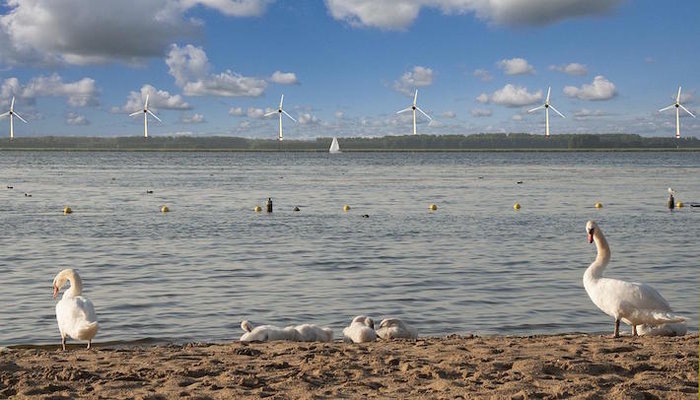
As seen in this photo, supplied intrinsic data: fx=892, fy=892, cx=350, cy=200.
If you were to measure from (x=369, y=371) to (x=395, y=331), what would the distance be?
3.22 meters

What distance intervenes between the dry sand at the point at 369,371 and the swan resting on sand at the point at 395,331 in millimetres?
1060

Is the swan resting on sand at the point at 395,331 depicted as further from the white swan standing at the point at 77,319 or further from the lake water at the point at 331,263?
the white swan standing at the point at 77,319

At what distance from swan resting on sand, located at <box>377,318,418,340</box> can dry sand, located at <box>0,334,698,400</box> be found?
1.06 metres

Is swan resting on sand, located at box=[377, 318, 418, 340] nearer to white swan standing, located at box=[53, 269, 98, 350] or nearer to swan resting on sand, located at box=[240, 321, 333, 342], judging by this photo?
swan resting on sand, located at box=[240, 321, 333, 342]

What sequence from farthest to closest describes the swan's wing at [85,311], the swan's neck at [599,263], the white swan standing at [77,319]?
the swan's neck at [599,263], the swan's wing at [85,311], the white swan standing at [77,319]

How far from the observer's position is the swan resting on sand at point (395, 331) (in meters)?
13.6

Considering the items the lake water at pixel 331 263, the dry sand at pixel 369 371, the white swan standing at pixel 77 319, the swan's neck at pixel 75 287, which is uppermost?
the swan's neck at pixel 75 287

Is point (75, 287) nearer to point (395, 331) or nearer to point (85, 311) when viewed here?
point (85, 311)

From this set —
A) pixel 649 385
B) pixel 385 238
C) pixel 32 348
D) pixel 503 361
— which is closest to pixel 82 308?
pixel 32 348

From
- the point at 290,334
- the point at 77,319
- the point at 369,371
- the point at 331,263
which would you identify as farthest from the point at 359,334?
the point at 331,263

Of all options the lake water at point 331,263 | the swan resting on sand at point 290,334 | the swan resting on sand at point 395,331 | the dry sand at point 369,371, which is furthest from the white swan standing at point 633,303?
the swan resting on sand at point 290,334

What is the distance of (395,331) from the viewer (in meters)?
13.6

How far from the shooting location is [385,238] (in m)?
30.8

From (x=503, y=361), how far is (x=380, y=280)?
10.2 m
